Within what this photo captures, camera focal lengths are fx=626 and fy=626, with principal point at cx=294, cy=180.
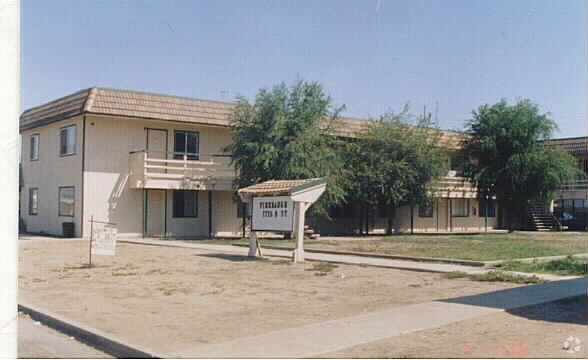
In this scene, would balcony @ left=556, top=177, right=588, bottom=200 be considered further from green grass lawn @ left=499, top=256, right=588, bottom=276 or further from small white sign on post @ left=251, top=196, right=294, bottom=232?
small white sign on post @ left=251, top=196, right=294, bottom=232

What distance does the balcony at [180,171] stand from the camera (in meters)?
29.0

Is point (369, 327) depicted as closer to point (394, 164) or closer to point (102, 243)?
point (102, 243)

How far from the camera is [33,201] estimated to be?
33531 millimetres

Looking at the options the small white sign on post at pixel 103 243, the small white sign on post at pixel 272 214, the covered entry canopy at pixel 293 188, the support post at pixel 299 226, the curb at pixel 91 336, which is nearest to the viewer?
the curb at pixel 91 336

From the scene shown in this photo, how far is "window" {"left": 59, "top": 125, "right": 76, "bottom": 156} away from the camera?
29817mm

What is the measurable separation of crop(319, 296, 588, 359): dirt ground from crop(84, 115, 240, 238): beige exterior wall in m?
23.2

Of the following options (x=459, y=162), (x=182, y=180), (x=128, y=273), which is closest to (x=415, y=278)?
(x=128, y=273)

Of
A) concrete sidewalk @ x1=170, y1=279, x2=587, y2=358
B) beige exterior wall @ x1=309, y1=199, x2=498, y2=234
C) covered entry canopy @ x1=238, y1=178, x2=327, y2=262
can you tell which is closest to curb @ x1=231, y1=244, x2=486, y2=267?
covered entry canopy @ x1=238, y1=178, x2=327, y2=262

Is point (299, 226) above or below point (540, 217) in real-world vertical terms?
above

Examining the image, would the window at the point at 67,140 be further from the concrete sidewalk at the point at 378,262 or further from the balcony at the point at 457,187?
the balcony at the point at 457,187

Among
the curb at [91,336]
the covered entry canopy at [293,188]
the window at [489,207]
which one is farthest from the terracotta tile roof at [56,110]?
the window at [489,207]

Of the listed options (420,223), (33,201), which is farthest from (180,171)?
(420,223)

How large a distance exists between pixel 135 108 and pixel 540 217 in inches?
1125

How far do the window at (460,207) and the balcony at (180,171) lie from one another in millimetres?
17070
